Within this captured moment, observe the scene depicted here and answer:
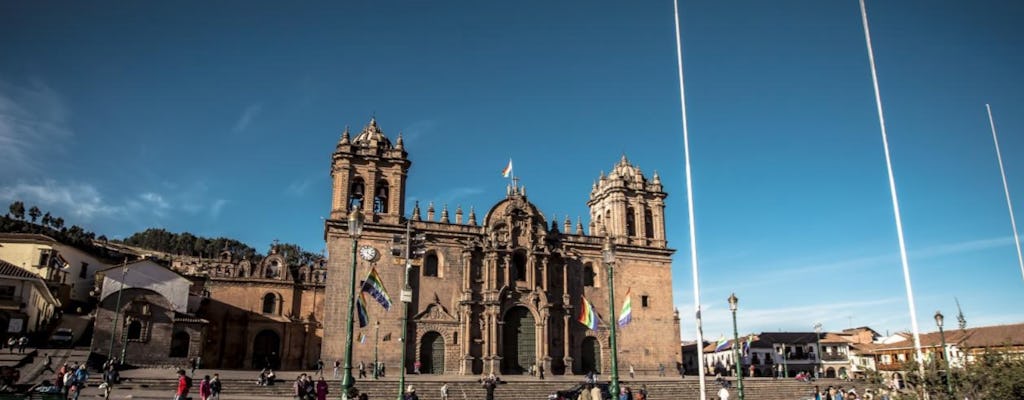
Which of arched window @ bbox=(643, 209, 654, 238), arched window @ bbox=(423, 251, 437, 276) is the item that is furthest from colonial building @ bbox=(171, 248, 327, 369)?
arched window @ bbox=(643, 209, 654, 238)

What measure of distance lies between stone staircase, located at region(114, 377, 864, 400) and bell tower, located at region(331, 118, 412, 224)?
11.8 m

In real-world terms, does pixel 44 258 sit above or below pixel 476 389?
above

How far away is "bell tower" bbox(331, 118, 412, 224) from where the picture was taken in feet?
131

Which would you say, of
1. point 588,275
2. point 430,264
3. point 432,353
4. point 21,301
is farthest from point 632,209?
point 21,301

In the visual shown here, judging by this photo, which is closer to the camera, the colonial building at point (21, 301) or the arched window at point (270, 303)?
the colonial building at point (21, 301)

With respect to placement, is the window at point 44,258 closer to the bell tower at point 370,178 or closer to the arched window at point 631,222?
the bell tower at point 370,178

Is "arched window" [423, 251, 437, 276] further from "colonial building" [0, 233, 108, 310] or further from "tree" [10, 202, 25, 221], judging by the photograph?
"tree" [10, 202, 25, 221]

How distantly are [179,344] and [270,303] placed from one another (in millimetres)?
8124

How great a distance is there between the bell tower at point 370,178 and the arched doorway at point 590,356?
14637 mm

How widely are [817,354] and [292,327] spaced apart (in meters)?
52.0

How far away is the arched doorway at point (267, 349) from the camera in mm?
43859

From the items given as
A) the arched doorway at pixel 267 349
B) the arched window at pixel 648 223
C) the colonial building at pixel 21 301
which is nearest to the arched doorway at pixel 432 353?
the arched doorway at pixel 267 349

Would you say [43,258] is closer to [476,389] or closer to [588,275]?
[476,389]

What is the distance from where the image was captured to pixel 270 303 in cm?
4584
